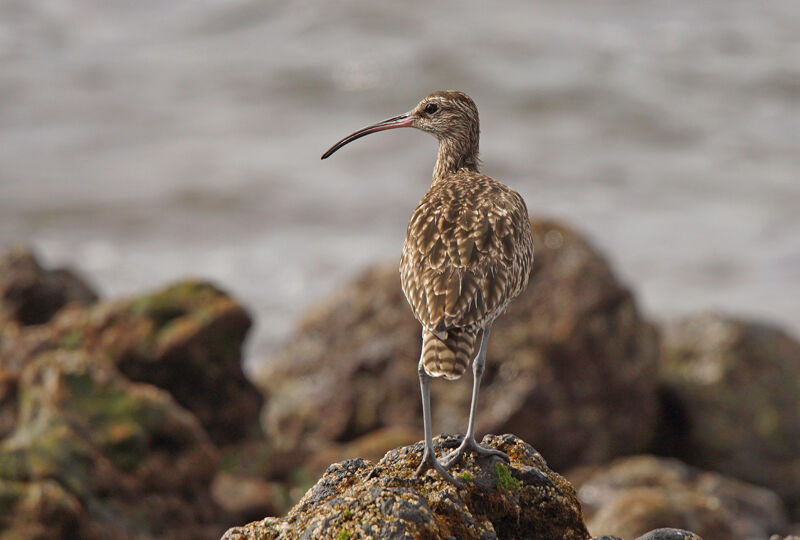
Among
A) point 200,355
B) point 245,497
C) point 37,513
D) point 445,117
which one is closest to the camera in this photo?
point 445,117

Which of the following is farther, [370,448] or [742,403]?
[742,403]

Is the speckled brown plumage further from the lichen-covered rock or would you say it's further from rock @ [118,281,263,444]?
rock @ [118,281,263,444]

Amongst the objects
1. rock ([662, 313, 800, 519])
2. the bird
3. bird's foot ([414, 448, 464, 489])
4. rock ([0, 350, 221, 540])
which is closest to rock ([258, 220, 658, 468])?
rock ([662, 313, 800, 519])

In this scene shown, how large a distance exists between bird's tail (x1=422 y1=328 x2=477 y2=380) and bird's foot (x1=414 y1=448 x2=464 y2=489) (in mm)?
429

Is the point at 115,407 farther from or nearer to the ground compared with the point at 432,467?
nearer to the ground

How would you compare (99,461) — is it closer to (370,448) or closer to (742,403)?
(370,448)

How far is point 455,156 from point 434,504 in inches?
168

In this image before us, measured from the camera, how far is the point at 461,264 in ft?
23.1

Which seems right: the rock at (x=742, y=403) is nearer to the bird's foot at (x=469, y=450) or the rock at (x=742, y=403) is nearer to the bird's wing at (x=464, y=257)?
the bird's wing at (x=464, y=257)

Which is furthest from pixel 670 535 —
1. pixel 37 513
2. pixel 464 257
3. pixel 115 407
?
pixel 115 407

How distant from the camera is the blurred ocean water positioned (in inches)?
980

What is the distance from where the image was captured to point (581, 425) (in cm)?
1538

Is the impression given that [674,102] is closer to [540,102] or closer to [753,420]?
[540,102]

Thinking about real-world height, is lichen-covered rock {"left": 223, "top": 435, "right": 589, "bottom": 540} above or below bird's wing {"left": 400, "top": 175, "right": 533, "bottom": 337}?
below
